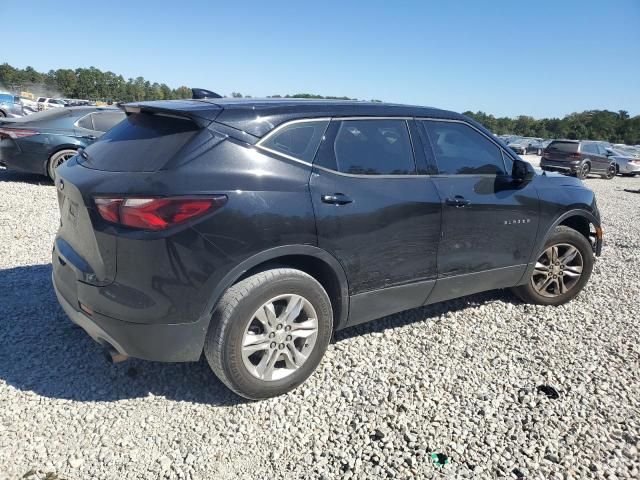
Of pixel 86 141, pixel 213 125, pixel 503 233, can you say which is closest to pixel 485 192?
pixel 503 233

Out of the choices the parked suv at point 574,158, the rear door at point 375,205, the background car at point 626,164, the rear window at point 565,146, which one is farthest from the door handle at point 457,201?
the background car at point 626,164

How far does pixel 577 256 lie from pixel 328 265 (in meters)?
2.91

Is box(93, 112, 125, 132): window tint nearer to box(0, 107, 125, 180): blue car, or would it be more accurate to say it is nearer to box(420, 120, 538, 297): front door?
box(0, 107, 125, 180): blue car

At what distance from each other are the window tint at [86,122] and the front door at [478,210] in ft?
25.2

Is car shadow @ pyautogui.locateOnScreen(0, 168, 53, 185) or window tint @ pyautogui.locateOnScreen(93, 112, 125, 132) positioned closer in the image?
window tint @ pyautogui.locateOnScreen(93, 112, 125, 132)

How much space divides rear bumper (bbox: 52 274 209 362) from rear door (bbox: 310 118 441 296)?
3.01ft

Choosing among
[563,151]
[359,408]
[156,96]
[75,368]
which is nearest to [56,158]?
[75,368]

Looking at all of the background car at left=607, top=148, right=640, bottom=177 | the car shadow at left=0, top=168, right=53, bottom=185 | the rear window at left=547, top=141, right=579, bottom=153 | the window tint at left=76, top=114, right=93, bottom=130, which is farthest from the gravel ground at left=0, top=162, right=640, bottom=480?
the background car at left=607, top=148, right=640, bottom=177

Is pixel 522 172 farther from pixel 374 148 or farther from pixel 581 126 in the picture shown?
pixel 581 126

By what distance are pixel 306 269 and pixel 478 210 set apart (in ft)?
4.97

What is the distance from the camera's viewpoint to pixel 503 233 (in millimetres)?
3783

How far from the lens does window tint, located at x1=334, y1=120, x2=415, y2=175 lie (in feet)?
9.91

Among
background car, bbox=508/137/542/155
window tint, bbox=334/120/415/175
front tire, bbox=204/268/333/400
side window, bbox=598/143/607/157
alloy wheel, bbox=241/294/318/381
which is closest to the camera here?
front tire, bbox=204/268/333/400

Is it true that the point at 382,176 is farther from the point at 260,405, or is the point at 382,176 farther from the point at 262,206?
the point at 260,405
